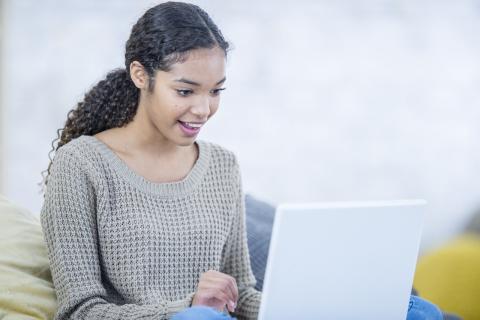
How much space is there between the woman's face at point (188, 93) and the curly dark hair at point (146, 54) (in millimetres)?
16

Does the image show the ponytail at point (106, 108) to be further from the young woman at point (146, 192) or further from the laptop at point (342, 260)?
the laptop at point (342, 260)

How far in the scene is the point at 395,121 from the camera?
9.86 ft

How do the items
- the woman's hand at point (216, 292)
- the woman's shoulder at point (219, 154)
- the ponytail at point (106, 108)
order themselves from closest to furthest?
the woman's hand at point (216, 292)
the ponytail at point (106, 108)
the woman's shoulder at point (219, 154)

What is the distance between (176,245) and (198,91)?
0.91 feet

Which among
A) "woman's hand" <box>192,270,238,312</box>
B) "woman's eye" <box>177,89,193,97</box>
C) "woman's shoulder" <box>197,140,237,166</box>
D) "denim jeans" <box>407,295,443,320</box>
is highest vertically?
"woman's eye" <box>177,89,193,97</box>

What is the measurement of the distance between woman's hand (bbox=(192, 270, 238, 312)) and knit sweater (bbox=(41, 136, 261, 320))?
60mm

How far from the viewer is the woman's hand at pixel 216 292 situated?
1.35 m

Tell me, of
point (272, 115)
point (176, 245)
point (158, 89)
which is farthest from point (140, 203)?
point (272, 115)

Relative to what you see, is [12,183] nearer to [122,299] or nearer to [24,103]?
[24,103]

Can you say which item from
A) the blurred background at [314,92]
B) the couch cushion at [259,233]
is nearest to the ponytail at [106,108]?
the couch cushion at [259,233]

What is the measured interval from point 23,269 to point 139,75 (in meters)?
0.41

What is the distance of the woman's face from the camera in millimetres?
1476

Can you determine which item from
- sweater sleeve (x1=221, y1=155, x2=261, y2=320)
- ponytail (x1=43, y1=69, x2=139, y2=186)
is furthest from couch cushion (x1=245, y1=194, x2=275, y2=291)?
ponytail (x1=43, y1=69, x2=139, y2=186)

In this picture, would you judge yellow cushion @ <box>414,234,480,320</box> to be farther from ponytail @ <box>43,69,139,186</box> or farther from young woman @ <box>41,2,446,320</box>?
ponytail @ <box>43,69,139,186</box>
